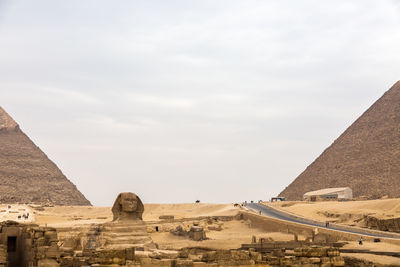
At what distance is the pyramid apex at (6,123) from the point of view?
116 m

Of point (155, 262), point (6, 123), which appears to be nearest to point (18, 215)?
point (155, 262)

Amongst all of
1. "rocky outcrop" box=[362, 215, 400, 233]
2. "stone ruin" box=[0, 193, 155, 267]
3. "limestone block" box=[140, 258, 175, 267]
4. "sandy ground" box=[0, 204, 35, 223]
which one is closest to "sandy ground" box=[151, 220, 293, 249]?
"rocky outcrop" box=[362, 215, 400, 233]

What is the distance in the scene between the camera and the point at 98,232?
21.4 metres

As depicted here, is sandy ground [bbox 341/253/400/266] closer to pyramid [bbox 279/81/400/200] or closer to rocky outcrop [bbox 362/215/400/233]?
rocky outcrop [bbox 362/215/400/233]

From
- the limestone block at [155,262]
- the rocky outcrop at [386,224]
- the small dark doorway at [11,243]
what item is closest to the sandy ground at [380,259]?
the limestone block at [155,262]

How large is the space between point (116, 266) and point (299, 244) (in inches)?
421

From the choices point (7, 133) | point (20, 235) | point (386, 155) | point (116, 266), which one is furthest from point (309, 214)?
point (7, 133)

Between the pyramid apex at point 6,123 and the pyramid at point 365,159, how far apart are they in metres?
51.2

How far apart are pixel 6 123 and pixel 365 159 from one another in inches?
2595

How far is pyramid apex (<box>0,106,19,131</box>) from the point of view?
115875 millimetres

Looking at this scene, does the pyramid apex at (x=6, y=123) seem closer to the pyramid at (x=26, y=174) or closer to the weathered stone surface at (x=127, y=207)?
the pyramid at (x=26, y=174)

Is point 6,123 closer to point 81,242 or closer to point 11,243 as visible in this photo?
point 81,242

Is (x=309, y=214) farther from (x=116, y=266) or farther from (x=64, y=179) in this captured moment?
(x=64, y=179)

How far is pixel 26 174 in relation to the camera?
10669 centimetres
